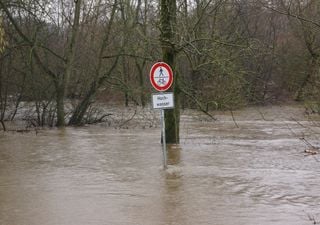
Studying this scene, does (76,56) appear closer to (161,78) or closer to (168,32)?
(168,32)

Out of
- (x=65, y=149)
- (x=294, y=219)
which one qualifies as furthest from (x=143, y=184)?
(x=65, y=149)

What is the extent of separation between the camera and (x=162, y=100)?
517 inches

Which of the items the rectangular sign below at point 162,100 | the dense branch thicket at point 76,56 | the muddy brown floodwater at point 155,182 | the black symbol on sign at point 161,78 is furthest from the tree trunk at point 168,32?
the rectangular sign below at point 162,100

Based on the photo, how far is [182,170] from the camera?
1337 centimetres

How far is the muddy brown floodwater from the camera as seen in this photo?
8.85 m

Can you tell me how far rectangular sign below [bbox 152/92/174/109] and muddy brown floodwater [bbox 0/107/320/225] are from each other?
1516 mm

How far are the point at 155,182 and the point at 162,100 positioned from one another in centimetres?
220

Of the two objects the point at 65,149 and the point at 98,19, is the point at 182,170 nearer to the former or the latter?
the point at 65,149

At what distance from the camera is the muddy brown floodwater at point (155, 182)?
885 centimetres

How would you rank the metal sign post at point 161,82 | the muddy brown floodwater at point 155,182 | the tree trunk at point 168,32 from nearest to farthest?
the muddy brown floodwater at point 155,182, the metal sign post at point 161,82, the tree trunk at point 168,32

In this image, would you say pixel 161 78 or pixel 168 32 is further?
pixel 168 32

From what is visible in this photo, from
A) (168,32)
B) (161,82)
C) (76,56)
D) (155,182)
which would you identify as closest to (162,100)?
(161,82)

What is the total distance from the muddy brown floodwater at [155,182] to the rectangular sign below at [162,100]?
1.52 meters

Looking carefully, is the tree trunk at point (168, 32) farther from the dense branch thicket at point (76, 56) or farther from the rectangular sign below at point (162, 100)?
the rectangular sign below at point (162, 100)
